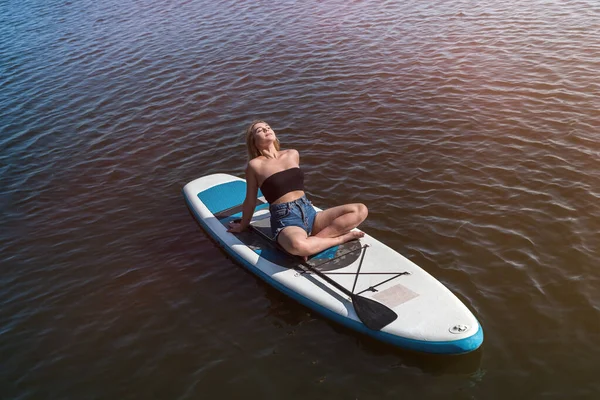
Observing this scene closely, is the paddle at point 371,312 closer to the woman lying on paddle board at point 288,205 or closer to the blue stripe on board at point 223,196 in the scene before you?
the woman lying on paddle board at point 288,205

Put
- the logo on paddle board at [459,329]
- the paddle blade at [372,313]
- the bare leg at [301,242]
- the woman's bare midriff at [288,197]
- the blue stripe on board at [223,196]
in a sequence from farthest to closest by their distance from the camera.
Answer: the blue stripe on board at [223,196]
the woman's bare midriff at [288,197]
the bare leg at [301,242]
the paddle blade at [372,313]
the logo on paddle board at [459,329]

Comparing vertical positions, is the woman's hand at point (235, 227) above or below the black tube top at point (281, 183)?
below

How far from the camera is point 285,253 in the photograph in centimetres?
736

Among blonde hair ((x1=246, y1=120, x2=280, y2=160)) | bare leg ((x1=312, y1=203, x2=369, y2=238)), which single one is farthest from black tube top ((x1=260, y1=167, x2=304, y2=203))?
bare leg ((x1=312, y1=203, x2=369, y2=238))

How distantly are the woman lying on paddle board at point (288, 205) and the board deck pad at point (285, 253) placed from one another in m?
0.12

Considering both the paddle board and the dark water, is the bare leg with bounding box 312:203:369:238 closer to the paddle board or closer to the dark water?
the paddle board

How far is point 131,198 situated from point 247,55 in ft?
24.3

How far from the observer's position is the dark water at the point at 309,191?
6.05 metres

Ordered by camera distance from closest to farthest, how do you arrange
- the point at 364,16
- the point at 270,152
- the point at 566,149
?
the point at 270,152 < the point at 566,149 < the point at 364,16

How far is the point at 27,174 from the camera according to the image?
36.5ft

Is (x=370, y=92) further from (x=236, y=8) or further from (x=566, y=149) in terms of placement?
(x=236, y=8)

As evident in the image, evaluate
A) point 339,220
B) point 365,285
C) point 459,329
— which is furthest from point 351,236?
point 459,329

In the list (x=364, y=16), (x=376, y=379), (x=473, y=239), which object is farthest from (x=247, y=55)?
(x=376, y=379)

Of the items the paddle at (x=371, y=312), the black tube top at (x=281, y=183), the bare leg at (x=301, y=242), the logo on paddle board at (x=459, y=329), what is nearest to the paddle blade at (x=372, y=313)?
the paddle at (x=371, y=312)
